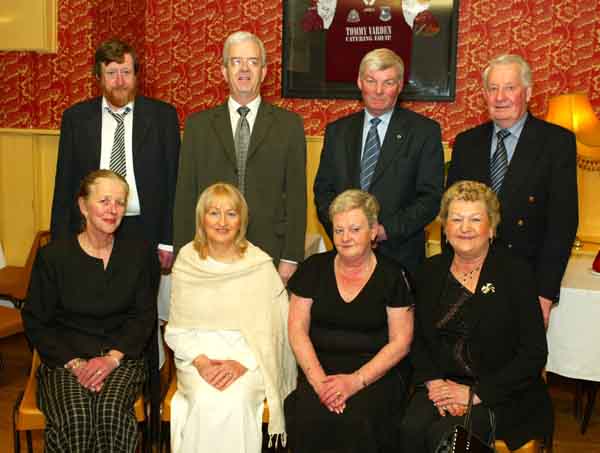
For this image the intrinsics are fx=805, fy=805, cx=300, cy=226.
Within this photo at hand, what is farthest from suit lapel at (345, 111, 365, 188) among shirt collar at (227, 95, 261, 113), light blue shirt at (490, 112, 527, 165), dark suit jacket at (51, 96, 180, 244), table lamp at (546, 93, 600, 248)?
table lamp at (546, 93, 600, 248)

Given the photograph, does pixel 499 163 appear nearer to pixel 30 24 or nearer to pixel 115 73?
pixel 115 73

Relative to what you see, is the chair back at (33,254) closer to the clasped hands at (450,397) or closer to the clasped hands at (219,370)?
the clasped hands at (219,370)

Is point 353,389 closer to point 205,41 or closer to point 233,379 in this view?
point 233,379

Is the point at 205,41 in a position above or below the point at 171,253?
above

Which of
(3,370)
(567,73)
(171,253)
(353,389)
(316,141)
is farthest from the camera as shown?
(316,141)

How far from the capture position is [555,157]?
2998mm

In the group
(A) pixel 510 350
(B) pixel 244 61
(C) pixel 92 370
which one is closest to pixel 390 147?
A: (B) pixel 244 61

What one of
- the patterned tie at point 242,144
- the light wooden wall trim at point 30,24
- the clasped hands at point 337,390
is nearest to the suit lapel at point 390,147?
the patterned tie at point 242,144

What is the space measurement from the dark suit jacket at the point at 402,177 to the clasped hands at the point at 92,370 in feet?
3.25

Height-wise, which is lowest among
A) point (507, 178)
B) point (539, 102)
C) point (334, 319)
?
point (334, 319)

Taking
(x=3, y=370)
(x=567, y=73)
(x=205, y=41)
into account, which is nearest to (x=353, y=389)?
(x=3, y=370)

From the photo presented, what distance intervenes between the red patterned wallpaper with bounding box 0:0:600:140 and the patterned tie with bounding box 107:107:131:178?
177 centimetres

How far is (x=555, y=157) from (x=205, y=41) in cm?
318

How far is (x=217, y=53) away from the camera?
5.54 metres
